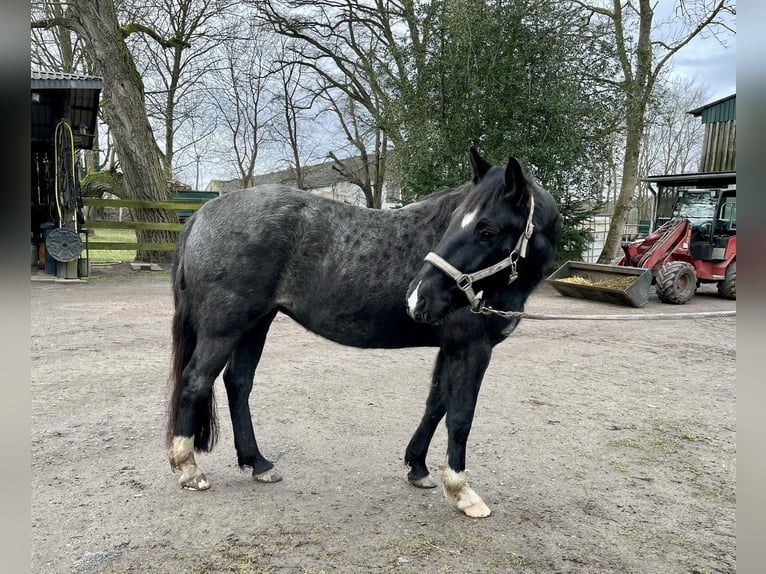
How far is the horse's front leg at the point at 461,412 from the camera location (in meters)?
2.74

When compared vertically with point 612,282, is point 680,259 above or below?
above

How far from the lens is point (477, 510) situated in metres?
2.78

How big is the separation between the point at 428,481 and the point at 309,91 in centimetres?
2283

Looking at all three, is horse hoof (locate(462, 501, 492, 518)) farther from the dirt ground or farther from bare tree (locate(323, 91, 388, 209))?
bare tree (locate(323, 91, 388, 209))

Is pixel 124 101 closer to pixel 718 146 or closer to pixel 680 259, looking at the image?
pixel 680 259

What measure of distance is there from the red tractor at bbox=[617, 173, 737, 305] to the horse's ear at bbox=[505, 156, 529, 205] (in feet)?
30.7

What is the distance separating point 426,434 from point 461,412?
0.46 m

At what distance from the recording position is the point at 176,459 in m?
2.94

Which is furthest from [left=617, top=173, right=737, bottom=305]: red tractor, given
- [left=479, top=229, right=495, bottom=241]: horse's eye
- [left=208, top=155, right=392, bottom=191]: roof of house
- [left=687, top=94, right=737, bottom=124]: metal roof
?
[left=208, top=155, right=392, bottom=191]: roof of house

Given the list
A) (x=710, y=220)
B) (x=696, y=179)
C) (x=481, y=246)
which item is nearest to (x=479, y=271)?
(x=481, y=246)

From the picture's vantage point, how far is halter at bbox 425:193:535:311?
2439mm

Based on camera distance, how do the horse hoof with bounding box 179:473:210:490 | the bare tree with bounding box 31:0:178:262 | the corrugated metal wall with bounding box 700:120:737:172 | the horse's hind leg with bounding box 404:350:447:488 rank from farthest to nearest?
the corrugated metal wall with bounding box 700:120:737:172, the bare tree with bounding box 31:0:178:262, the horse's hind leg with bounding box 404:350:447:488, the horse hoof with bounding box 179:473:210:490
